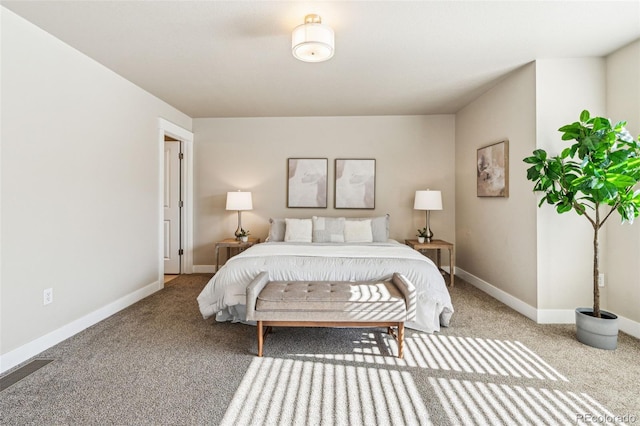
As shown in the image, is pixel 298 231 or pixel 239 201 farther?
pixel 239 201

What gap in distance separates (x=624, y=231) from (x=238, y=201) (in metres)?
4.32

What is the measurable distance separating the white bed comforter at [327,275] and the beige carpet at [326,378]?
0.16 metres

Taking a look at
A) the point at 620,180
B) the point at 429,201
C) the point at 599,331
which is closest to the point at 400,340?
the point at 599,331

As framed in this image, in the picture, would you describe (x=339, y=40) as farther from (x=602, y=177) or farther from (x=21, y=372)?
(x=21, y=372)

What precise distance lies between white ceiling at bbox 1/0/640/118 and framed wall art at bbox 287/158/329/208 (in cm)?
125

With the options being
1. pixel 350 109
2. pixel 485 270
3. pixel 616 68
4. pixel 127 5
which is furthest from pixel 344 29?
pixel 485 270

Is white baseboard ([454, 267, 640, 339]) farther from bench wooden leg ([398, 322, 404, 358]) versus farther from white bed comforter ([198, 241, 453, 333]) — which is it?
bench wooden leg ([398, 322, 404, 358])

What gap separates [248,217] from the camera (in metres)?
5.02

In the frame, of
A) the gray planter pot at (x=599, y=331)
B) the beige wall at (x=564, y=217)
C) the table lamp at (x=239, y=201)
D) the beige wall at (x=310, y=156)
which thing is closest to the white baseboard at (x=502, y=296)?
the beige wall at (x=564, y=217)

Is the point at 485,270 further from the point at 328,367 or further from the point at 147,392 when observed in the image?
the point at 147,392

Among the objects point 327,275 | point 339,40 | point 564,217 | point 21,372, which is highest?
point 339,40

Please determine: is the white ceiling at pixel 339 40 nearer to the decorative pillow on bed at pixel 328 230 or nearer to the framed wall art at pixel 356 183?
the framed wall art at pixel 356 183

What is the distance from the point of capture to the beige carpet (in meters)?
1.67

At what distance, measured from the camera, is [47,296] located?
8.16 ft
